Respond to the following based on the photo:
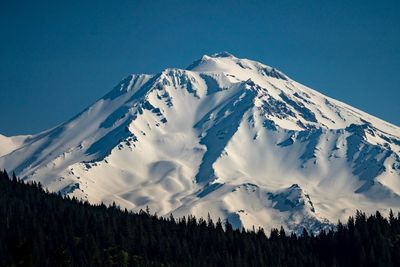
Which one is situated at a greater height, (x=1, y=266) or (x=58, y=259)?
(x=1, y=266)

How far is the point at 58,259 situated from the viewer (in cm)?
11712

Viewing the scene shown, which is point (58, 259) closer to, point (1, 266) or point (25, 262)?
point (25, 262)

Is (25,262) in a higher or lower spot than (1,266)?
lower

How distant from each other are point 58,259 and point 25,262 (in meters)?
6.45

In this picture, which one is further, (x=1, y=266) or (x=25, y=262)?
(x=1, y=266)

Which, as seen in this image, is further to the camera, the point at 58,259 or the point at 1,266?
the point at 1,266

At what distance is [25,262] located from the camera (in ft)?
365

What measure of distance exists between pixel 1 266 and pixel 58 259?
2928 inches

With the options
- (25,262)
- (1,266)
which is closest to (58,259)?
(25,262)

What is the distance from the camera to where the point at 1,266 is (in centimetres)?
18775

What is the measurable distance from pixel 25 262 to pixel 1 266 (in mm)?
79206
